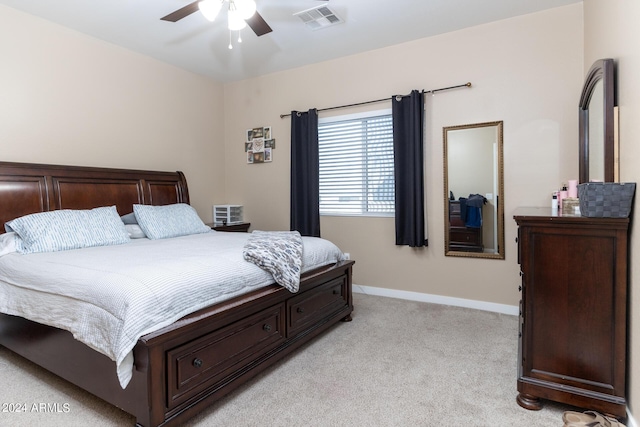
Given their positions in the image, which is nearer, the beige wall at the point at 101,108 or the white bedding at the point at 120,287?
the white bedding at the point at 120,287

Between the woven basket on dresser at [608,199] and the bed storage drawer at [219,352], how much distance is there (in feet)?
5.84

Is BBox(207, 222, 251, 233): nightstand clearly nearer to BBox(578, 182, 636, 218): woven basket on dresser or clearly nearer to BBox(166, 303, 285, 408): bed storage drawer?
BBox(166, 303, 285, 408): bed storage drawer

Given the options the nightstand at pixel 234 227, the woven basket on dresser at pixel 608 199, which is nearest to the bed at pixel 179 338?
the nightstand at pixel 234 227

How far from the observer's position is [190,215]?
3730 mm

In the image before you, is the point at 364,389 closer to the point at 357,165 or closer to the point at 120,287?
the point at 120,287

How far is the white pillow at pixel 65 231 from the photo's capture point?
2.56 meters

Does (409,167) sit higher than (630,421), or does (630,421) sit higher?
(409,167)

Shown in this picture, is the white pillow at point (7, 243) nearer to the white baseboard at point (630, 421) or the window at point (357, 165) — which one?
the window at point (357, 165)

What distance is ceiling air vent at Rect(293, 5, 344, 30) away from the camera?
10.1 ft

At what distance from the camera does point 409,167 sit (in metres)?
3.70

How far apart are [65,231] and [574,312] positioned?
327 centimetres

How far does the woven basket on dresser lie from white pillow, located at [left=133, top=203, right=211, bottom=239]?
3.15 m

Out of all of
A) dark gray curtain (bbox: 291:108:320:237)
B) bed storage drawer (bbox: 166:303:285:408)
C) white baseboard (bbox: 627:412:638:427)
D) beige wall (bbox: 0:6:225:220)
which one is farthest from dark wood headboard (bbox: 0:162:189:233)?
white baseboard (bbox: 627:412:638:427)

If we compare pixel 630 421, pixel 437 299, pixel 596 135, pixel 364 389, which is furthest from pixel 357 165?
pixel 630 421
